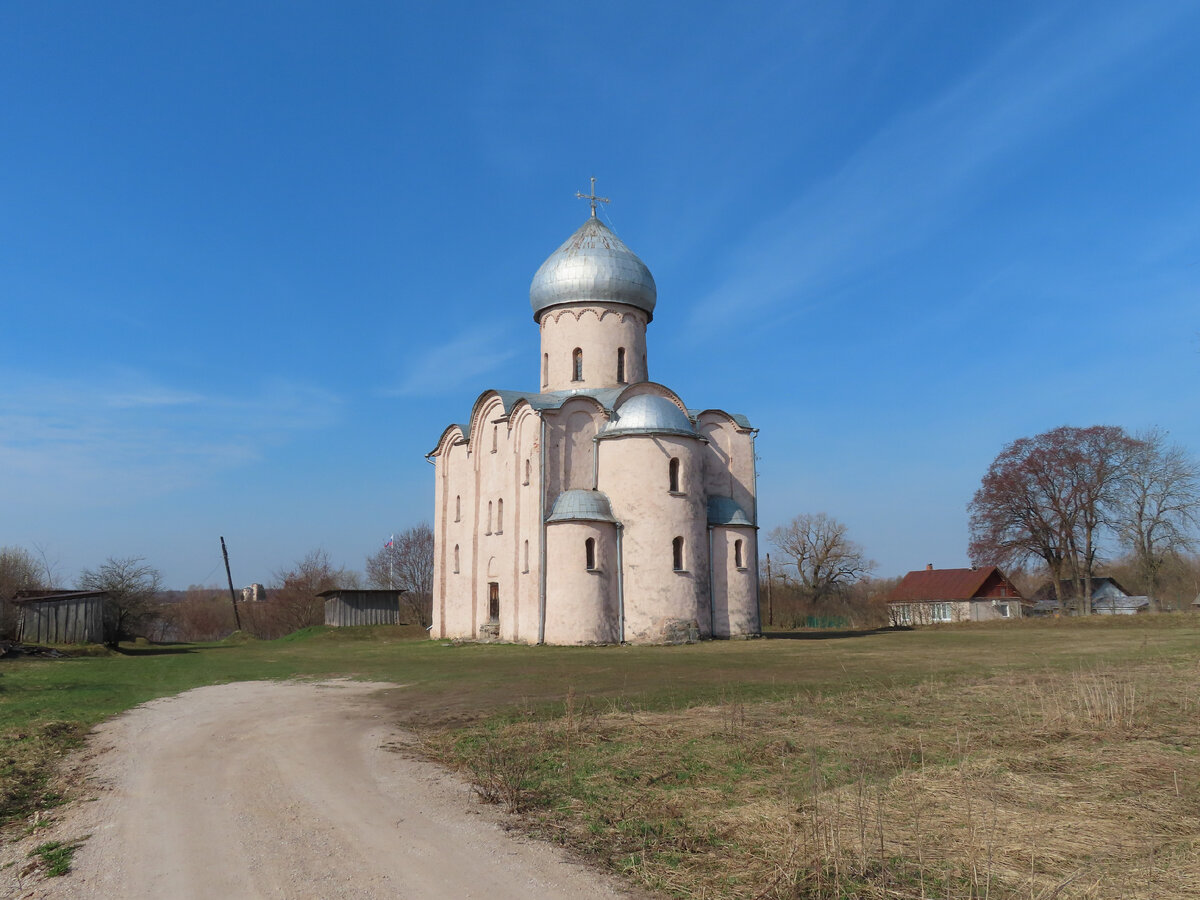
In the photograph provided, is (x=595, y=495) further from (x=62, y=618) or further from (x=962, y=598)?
(x=962, y=598)

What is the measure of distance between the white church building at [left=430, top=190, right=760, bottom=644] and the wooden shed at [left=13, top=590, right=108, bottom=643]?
38.5ft

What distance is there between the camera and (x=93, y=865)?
18.2 feet

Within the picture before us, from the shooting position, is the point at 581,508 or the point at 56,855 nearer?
the point at 56,855

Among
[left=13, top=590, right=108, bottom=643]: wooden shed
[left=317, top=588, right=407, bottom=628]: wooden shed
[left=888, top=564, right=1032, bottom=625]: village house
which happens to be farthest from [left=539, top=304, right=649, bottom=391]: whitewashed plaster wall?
[left=888, top=564, right=1032, bottom=625]: village house

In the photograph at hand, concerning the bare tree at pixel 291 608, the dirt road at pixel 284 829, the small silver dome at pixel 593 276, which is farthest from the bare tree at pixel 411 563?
the dirt road at pixel 284 829

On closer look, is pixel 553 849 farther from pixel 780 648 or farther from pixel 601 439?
pixel 601 439

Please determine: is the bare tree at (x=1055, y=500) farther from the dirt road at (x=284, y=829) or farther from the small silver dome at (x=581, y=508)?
the dirt road at (x=284, y=829)

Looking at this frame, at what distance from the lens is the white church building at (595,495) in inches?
1078

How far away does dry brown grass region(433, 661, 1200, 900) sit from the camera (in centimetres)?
516

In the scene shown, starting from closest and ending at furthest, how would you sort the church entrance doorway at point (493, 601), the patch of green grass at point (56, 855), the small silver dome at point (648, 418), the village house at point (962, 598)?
1. the patch of green grass at point (56, 855)
2. the small silver dome at point (648, 418)
3. the church entrance doorway at point (493, 601)
4. the village house at point (962, 598)

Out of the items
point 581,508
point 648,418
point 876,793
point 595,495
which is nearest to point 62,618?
point 581,508

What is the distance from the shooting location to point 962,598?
53.5m

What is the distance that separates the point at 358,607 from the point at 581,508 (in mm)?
20417

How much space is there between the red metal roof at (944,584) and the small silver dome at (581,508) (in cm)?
3379
